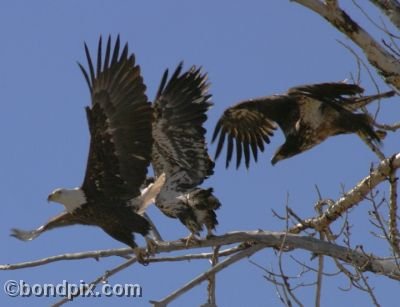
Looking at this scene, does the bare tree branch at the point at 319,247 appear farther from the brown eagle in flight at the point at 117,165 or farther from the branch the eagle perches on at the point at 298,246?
the brown eagle in flight at the point at 117,165

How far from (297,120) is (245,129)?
40.1 inches

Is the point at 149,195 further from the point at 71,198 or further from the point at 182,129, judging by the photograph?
the point at 182,129

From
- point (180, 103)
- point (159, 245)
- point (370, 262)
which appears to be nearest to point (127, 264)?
point (159, 245)

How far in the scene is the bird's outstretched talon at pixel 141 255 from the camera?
21.9ft

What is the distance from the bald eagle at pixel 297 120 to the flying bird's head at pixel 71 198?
1.39m

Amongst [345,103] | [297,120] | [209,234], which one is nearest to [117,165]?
[209,234]

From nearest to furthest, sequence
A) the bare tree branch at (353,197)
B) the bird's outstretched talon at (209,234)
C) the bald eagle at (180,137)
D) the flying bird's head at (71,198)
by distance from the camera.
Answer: the bare tree branch at (353,197) < the bird's outstretched talon at (209,234) < the flying bird's head at (71,198) < the bald eagle at (180,137)

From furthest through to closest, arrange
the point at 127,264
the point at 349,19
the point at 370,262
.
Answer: the point at 127,264 → the point at 370,262 → the point at 349,19

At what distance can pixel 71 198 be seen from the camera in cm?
716

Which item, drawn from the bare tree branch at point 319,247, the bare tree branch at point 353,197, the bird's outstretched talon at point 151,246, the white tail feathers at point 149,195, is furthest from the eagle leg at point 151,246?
the bare tree branch at point 353,197

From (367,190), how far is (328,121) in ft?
4.23

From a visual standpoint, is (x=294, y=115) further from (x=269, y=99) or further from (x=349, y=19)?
(x=349, y=19)

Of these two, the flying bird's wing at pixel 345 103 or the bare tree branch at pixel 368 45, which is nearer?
the bare tree branch at pixel 368 45

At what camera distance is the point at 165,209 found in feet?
26.4
